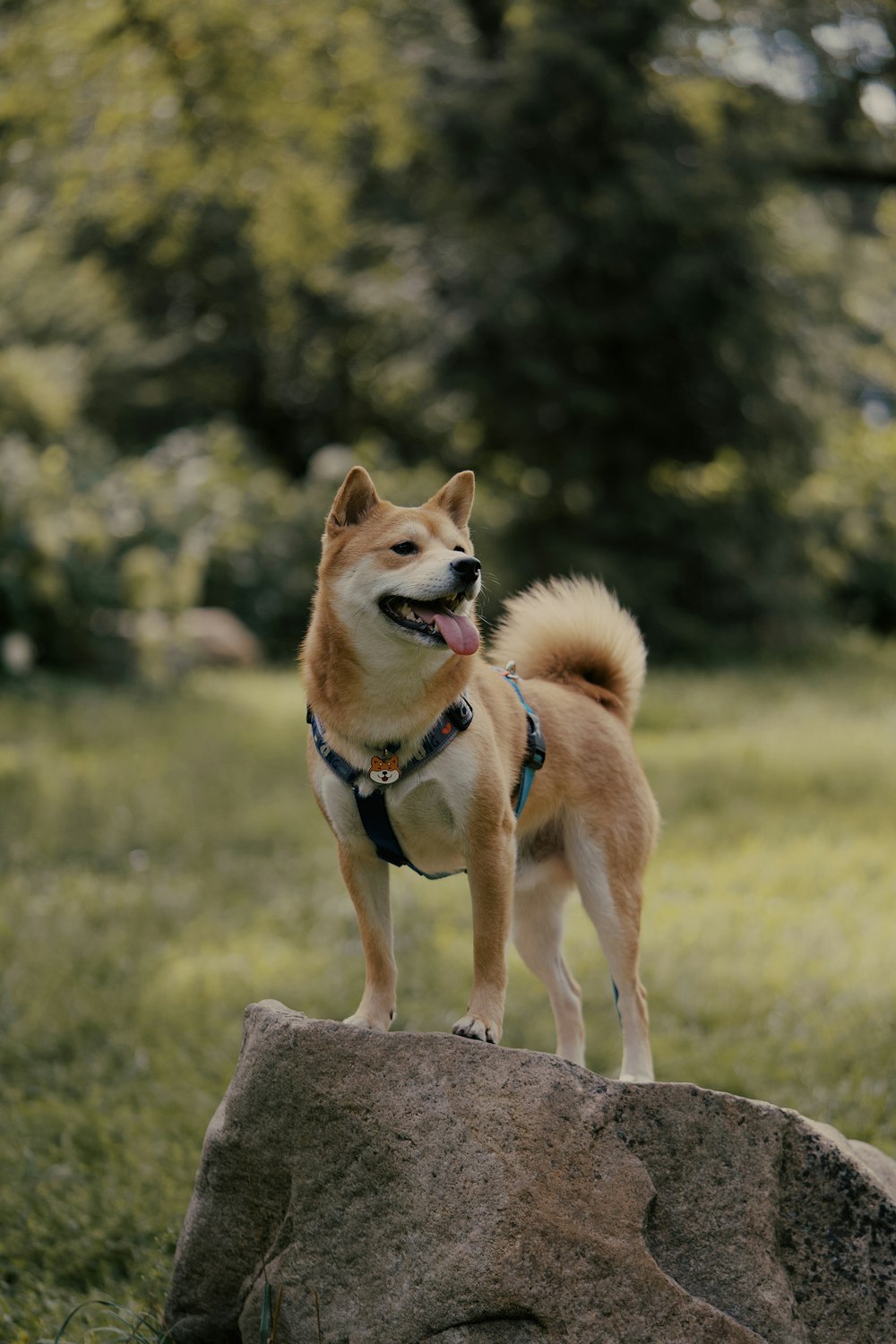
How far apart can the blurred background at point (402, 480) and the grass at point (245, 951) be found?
0.07 ft

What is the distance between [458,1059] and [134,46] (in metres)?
6.68

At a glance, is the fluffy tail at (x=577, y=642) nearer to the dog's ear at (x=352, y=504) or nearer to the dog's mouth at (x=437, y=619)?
the dog's ear at (x=352, y=504)

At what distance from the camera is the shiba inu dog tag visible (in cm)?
277

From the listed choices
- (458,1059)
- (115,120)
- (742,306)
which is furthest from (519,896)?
(742,306)

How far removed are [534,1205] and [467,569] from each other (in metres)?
1.21

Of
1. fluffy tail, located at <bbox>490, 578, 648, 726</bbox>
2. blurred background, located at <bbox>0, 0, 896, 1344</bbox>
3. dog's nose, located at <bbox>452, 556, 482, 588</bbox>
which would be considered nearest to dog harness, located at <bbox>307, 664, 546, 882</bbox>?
dog's nose, located at <bbox>452, 556, 482, 588</bbox>

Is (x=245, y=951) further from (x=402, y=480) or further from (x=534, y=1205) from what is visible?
(x=402, y=480)

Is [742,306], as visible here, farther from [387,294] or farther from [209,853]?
[209,853]

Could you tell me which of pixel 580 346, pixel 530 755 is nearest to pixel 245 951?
pixel 530 755

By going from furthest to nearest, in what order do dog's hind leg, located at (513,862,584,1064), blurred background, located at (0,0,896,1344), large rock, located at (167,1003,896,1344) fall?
1. blurred background, located at (0,0,896,1344)
2. dog's hind leg, located at (513,862,584,1064)
3. large rock, located at (167,1003,896,1344)

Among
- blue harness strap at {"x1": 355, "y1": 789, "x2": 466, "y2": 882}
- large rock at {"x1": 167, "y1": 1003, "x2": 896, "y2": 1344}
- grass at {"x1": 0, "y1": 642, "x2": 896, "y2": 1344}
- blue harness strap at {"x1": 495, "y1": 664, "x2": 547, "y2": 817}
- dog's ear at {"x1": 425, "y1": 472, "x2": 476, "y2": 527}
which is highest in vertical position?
dog's ear at {"x1": 425, "y1": 472, "x2": 476, "y2": 527}

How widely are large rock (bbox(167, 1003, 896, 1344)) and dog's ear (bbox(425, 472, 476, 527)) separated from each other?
1.15 m

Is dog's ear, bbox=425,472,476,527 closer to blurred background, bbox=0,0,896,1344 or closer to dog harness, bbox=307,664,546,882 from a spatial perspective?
dog harness, bbox=307,664,546,882

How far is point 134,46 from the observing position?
24.6 feet
